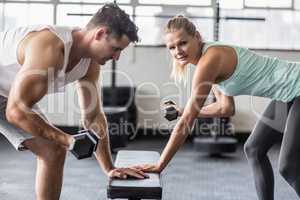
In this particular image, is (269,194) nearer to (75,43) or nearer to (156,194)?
(156,194)

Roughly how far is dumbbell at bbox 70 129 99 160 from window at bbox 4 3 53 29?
4284 millimetres

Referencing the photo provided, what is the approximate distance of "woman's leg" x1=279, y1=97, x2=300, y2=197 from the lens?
2273mm

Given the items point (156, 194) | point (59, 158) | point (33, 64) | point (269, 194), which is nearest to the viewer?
point (33, 64)

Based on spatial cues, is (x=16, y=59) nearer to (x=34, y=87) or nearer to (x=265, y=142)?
(x=34, y=87)

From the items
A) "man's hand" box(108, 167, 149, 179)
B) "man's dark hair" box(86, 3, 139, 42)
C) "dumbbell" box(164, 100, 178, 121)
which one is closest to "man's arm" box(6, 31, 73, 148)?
"man's dark hair" box(86, 3, 139, 42)

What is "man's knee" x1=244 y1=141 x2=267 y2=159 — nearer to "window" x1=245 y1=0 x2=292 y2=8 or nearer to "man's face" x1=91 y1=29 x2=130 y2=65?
"man's face" x1=91 y1=29 x2=130 y2=65

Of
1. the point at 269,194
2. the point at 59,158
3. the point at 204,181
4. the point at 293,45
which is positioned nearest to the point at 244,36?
the point at 293,45

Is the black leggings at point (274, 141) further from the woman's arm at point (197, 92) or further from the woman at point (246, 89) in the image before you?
the woman's arm at point (197, 92)

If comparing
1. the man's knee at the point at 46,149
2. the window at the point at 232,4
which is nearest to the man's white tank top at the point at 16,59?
the man's knee at the point at 46,149

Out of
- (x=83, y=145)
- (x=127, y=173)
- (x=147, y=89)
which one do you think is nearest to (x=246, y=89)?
(x=127, y=173)

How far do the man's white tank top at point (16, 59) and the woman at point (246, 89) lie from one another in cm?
44

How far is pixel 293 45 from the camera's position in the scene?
568cm

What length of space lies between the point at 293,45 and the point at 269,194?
3.50m

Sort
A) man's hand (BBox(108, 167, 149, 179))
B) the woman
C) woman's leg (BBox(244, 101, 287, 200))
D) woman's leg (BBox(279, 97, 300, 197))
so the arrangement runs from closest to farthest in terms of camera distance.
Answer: man's hand (BBox(108, 167, 149, 179)) < the woman < woman's leg (BBox(279, 97, 300, 197)) < woman's leg (BBox(244, 101, 287, 200))
